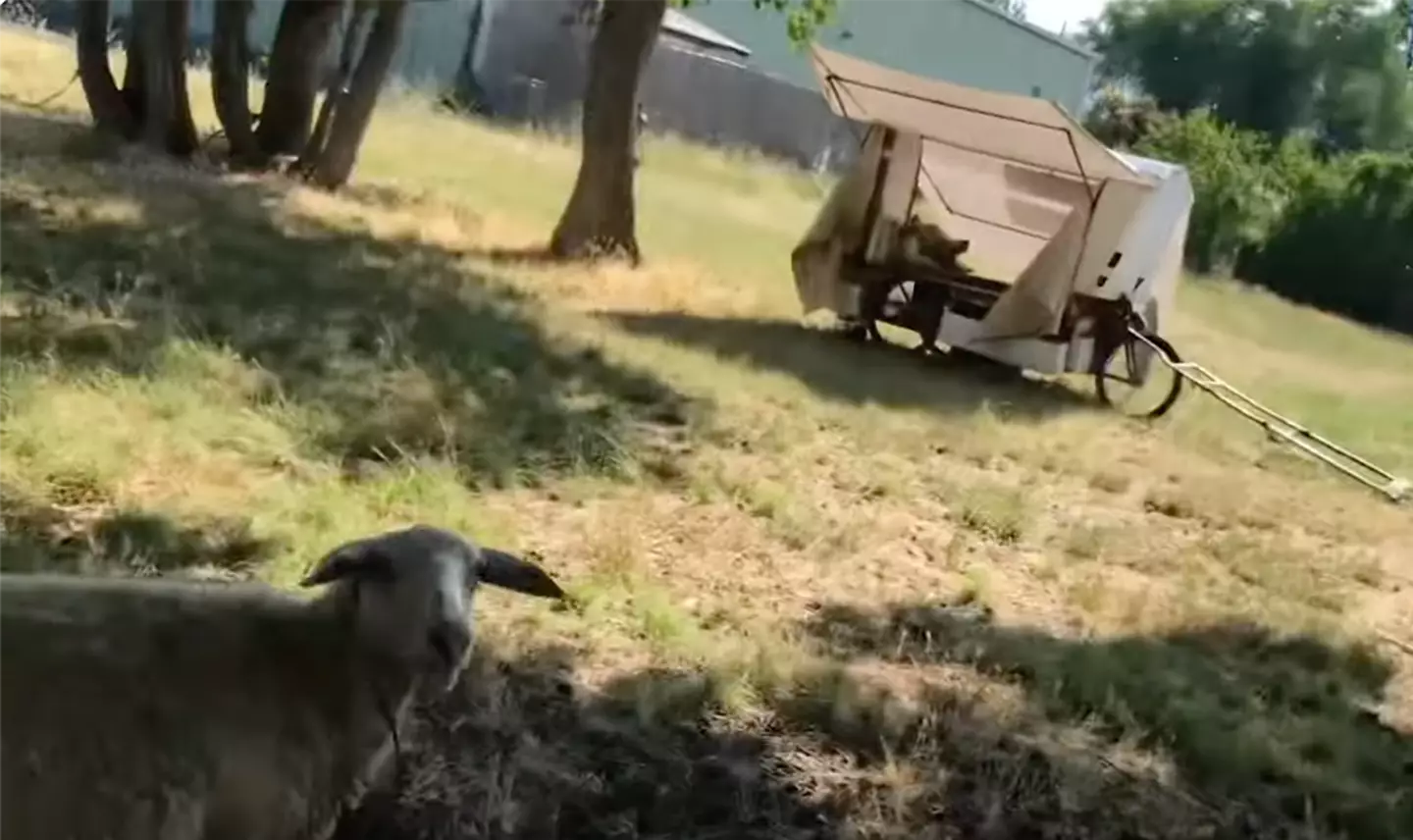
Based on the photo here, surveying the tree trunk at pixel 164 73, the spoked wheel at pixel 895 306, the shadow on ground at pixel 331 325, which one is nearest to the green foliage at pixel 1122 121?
the spoked wheel at pixel 895 306

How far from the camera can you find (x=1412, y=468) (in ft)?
41.1

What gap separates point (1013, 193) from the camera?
13.9 m

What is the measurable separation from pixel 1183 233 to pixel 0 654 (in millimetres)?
10643

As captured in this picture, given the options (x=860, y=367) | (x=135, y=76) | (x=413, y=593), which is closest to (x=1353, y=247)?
(x=860, y=367)

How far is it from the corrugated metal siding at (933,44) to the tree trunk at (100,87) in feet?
83.5

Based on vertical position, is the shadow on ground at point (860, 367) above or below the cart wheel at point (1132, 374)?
below

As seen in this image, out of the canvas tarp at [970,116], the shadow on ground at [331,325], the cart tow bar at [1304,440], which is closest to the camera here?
the shadow on ground at [331,325]

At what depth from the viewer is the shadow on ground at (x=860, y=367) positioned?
432 inches

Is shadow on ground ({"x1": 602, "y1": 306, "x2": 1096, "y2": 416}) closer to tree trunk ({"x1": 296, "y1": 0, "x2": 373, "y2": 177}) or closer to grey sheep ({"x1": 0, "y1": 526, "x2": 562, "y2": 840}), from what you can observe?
tree trunk ({"x1": 296, "y1": 0, "x2": 373, "y2": 177})

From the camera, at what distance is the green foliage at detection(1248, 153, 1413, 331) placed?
101 feet

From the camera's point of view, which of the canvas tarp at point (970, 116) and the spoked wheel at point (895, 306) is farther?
the spoked wheel at point (895, 306)

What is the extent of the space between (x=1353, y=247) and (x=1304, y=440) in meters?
20.8

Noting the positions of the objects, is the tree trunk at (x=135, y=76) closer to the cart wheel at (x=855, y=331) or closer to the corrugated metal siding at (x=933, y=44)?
the cart wheel at (x=855, y=331)

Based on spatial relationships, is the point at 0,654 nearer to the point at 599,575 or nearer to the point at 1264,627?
the point at 599,575
